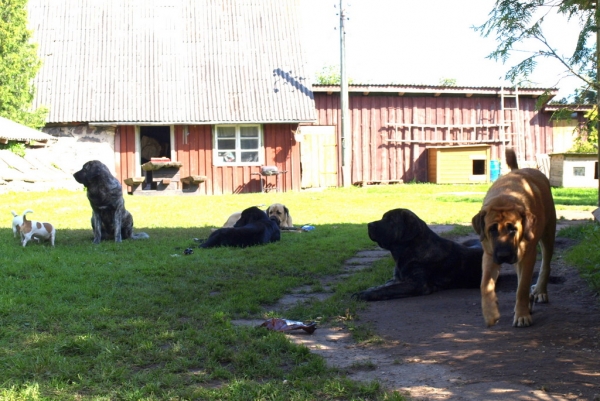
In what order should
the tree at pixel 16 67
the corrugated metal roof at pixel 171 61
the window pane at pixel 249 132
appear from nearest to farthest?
the tree at pixel 16 67, the corrugated metal roof at pixel 171 61, the window pane at pixel 249 132

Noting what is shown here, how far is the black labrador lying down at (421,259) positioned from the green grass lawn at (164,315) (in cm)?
56

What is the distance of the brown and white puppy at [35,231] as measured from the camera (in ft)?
34.9

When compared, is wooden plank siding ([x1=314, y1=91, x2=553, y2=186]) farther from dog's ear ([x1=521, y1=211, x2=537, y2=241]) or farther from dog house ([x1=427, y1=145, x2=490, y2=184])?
dog's ear ([x1=521, y1=211, x2=537, y2=241])

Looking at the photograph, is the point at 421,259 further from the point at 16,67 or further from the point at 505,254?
the point at 16,67

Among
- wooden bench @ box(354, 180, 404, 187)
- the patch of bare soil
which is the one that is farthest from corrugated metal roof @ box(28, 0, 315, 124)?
the patch of bare soil

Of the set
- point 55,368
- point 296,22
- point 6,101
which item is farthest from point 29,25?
point 55,368

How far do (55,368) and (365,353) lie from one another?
86.5 inches

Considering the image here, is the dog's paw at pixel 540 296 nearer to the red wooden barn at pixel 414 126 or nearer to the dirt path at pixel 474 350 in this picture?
the dirt path at pixel 474 350

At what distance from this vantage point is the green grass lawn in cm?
423

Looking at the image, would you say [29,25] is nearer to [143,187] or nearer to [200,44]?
[200,44]

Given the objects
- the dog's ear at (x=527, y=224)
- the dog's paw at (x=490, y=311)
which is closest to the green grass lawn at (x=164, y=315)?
the dog's paw at (x=490, y=311)

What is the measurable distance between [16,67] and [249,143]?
30.5ft

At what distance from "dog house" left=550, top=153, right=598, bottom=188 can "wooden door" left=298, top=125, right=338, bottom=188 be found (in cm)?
892

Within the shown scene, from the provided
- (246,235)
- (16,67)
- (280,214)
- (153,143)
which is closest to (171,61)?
(153,143)
